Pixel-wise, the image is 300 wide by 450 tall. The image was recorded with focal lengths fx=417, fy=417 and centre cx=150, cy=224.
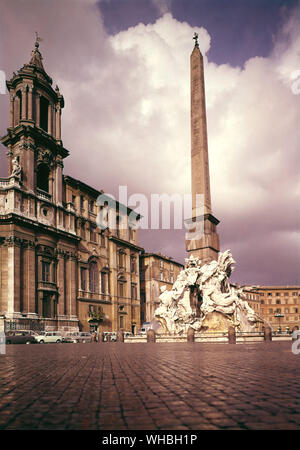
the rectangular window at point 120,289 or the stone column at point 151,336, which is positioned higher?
the rectangular window at point 120,289

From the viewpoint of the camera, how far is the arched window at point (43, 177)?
141ft

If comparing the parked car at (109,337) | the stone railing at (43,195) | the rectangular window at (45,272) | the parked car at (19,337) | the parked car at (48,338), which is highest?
the stone railing at (43,195)

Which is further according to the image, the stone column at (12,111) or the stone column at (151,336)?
the stone column at (12,111)

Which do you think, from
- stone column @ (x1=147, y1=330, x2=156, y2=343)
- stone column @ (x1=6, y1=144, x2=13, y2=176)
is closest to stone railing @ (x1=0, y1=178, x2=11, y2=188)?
stone column @ (x1=6, y1=144, x2=13, y2=176)

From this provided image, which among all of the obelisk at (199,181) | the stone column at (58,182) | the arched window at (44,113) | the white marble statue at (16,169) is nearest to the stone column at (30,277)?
the white marble statue at (16,169)

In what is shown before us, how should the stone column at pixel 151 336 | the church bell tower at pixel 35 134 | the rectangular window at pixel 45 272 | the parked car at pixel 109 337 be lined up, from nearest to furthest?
the stone column at pixel 151 336, the parked car at pixel 109 337, the rectangular window at pixel 45 272, the church bell tower at pixel 35 134

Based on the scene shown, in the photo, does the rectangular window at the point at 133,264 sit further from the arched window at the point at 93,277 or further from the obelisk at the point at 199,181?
the obelisk at the point at 199,181

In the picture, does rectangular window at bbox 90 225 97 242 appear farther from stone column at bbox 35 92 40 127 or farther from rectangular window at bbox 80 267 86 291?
stone column at bbox 35 92 40 127

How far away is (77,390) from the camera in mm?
5500

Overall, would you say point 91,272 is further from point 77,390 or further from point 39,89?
point 77,390

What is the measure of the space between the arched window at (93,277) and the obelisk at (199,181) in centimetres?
2574

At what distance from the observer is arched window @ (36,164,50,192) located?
43.1m

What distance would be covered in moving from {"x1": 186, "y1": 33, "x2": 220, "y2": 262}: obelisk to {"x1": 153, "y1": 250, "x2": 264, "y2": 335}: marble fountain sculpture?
862mm

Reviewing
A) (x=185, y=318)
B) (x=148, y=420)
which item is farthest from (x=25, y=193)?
(x=148, y=420)
